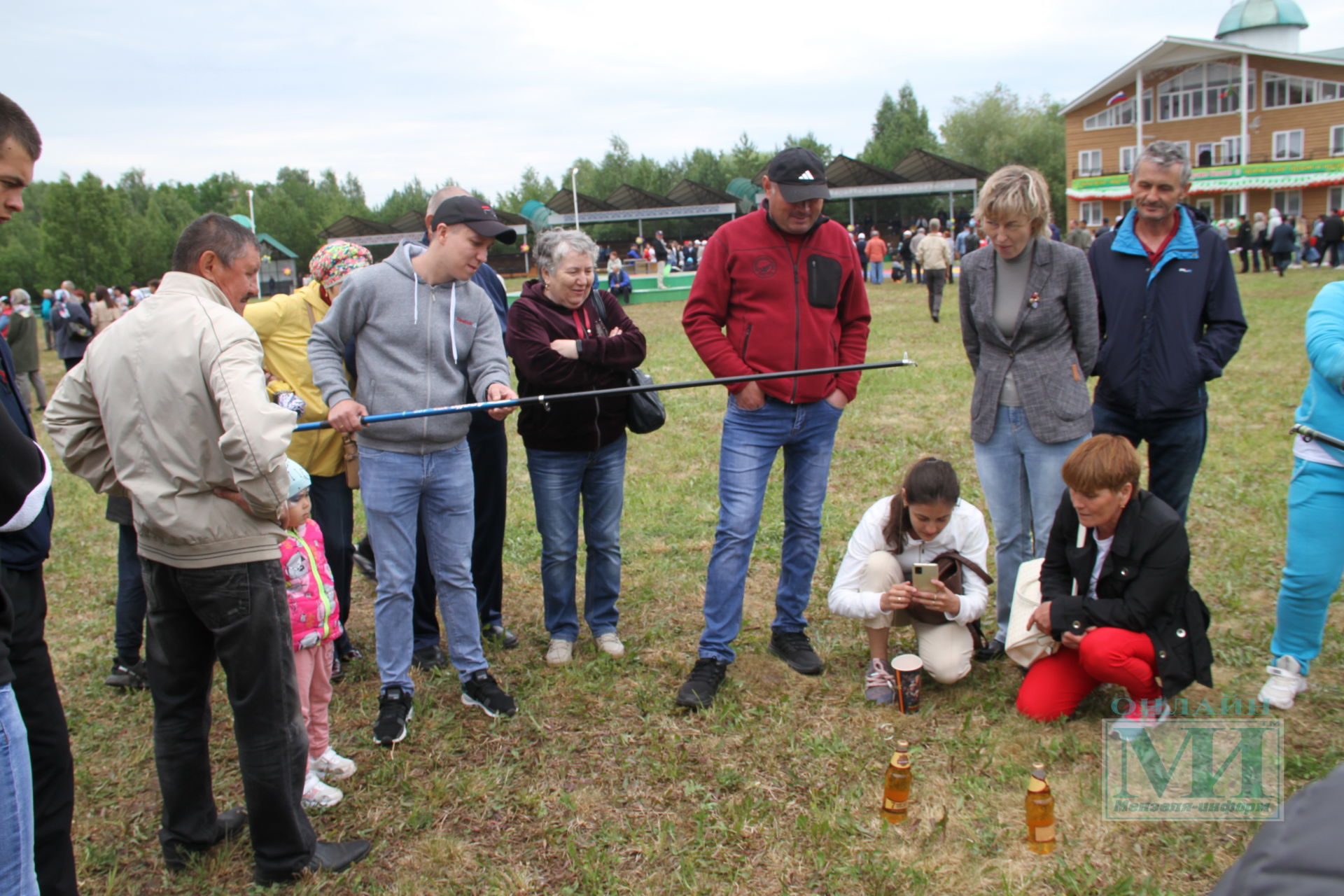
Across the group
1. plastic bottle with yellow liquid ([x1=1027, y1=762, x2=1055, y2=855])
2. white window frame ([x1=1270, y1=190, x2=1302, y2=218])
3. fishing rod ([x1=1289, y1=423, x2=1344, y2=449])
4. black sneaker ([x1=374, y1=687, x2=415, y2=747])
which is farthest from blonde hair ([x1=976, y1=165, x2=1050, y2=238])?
white window frame ([x1=1270, y1=190, x2=1302, y2=218])

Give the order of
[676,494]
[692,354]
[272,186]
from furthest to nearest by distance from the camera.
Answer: [272,186] → [692,354] → [676,494]

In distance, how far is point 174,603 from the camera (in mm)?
2576

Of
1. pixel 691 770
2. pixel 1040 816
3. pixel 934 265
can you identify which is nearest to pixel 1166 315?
pixel 1040 816

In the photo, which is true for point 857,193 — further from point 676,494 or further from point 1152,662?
point 1152,662

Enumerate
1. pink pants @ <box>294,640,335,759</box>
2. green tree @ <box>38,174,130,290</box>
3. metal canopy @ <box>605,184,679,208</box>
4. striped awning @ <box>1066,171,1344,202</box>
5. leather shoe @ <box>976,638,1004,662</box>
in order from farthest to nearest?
1. green tree @ <box>38,174,130,290</box>
2. metal canopy @ <box>605,184,679,208</box>
3. striped awning @ <box>1066,171,1344,202</box>
4. leather shoe @ <box>976,638,1004,662</box>
5. pink pants @ <box>294,640,335,759</box>

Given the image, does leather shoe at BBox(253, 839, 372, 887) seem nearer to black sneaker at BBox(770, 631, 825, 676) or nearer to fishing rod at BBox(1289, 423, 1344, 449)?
black sneaker at BBox(770, 631, 825, 676)

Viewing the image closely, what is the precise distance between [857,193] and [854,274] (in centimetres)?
3365

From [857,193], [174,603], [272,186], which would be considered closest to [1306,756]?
[174,603]

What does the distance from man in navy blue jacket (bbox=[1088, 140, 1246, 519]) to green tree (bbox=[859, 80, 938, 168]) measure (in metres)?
62.6

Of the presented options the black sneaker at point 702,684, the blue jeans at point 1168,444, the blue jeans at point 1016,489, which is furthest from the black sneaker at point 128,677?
the blue jeans at point 1168,444

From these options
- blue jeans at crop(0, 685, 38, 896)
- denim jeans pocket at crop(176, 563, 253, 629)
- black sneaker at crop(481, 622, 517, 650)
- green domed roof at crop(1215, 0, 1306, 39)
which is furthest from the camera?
green domed roof at crop(1215, 0, 1306, 39)

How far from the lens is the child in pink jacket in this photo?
3119 mm

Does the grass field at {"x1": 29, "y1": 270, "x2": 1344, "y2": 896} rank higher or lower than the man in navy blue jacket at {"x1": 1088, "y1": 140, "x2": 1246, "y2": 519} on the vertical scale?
lower

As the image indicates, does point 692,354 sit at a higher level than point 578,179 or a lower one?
lower
